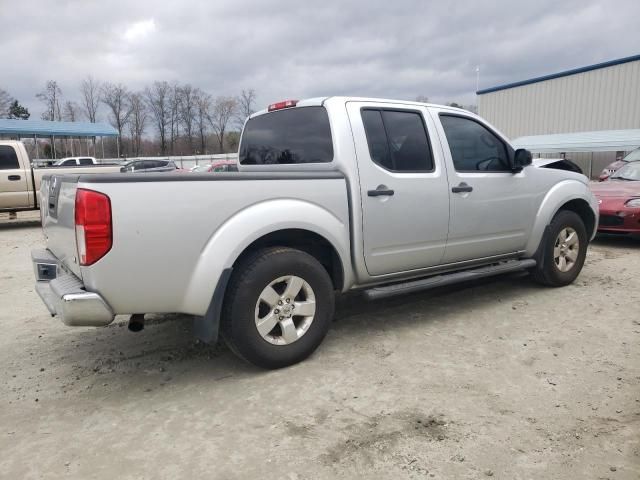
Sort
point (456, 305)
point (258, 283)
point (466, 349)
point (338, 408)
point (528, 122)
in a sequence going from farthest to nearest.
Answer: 1. point (528, 122)
2. point (456, 305)
3. point (466, 349)
4. point (258, 283)
5. point (338, 408)

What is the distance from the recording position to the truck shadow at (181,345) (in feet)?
11.7

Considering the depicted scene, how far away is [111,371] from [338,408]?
5.69 feet

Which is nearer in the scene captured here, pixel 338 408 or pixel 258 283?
pixel 338 408

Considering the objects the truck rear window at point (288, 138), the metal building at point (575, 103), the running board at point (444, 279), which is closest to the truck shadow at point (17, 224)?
the truck rear window at point (288, 138)

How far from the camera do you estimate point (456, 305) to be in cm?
505

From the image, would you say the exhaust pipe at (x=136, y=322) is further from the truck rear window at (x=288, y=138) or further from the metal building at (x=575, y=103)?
the metal building at (x=575, y=103)

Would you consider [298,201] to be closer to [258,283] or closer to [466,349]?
[258,283]

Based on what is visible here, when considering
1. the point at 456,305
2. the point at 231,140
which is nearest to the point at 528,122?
the point at 456,305

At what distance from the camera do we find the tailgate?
303 cm

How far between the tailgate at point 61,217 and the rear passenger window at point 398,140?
7.02 feet

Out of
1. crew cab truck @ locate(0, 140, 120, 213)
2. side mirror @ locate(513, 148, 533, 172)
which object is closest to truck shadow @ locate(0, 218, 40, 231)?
crew cab truck @ locate(0, 140, 120, 213)

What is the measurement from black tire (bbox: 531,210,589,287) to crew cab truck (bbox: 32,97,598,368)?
0.02m

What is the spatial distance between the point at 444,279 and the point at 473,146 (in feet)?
4.28

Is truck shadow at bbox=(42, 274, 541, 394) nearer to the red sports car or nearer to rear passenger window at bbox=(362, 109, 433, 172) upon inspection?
rear passenger window at bbox=(362, 109, 433, 172)
